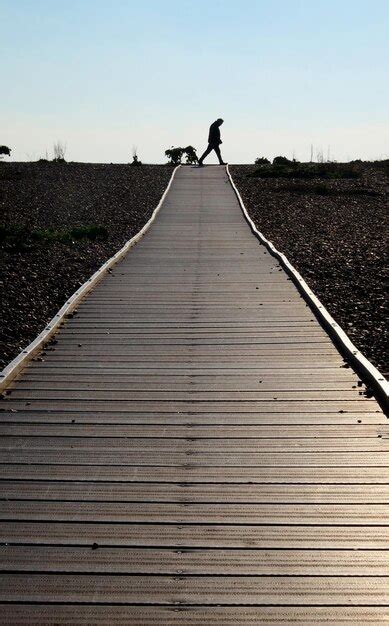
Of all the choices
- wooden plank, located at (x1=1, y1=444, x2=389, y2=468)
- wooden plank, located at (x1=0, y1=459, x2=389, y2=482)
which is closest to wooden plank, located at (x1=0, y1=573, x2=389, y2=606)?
wooden plank, located at (x1=0, y1=459, x2=389, y2=482)

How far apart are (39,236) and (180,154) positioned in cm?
2139

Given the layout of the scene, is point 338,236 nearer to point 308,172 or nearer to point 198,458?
point 198,458

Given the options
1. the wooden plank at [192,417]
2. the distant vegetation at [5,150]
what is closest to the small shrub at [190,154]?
the distant vegetation at [5,150]

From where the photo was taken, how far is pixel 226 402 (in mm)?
6883

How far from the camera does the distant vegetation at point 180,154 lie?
38.0 m

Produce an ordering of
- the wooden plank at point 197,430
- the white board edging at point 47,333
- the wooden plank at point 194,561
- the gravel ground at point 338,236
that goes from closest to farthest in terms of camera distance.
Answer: the wooden plank at point 194,561 < the wooden plank at point 197,430 < the white board edging at point 47,333 < the gravel ground at point 338,236

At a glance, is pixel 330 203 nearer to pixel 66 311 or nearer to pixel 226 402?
pixel 66 311

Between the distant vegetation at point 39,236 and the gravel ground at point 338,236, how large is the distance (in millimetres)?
3622

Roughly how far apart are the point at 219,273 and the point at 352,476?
7.41m

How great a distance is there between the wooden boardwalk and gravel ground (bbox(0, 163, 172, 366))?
1.81 meters

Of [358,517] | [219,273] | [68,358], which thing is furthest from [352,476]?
[219,273]

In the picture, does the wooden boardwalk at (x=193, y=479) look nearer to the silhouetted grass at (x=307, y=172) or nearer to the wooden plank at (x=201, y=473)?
the wooden plank at (x=201, y=473)

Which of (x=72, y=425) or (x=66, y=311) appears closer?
(x=72, y=425)

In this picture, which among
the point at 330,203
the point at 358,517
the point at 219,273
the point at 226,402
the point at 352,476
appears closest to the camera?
the point at 358,517
